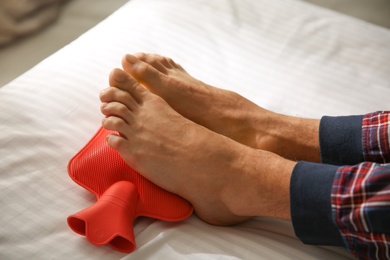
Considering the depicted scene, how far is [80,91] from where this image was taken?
102cm

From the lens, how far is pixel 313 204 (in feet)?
2.41

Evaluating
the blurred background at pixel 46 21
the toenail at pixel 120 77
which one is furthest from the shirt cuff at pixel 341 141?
the blurred background at pixel 46 21

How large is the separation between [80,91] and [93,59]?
11 cm

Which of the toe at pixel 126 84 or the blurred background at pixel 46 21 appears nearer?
the toe at pixel 126 84

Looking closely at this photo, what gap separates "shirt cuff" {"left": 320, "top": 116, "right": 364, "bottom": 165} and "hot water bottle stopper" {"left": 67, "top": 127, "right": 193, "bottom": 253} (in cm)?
27

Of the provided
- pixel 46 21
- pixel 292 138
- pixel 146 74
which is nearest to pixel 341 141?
pixel 292 138

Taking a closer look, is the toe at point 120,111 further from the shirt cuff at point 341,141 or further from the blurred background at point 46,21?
the blurred background at point 46,21

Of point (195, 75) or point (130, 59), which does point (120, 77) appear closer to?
point (130, 59)

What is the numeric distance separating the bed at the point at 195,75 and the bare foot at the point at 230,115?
0.39ft

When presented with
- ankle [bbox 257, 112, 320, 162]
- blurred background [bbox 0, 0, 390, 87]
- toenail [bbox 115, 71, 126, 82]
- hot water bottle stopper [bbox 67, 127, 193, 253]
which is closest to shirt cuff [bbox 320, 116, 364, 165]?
ankle [bbox 257, 112, 320, 162]

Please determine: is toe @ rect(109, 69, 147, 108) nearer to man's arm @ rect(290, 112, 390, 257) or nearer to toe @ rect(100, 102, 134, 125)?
toe @ rect(100, 102, 134, 125)

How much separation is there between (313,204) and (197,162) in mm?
212

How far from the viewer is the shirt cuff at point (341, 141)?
0.87 metres

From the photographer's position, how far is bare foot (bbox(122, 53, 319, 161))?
3.06ft
